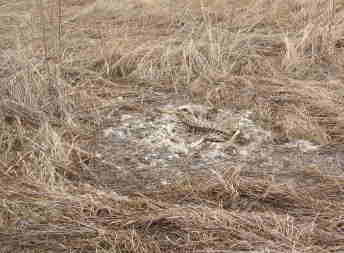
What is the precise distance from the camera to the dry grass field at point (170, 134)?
6.60 ft

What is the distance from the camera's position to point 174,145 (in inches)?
106

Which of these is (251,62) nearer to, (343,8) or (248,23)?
(248,23)

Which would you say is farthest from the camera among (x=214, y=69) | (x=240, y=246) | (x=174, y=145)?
(x=214, y=69)

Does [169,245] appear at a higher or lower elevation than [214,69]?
lower

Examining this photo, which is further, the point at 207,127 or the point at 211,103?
the point at 211,103

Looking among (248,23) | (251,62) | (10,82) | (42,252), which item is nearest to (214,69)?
(251,62)

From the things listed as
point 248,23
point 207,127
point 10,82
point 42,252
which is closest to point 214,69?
point 207,127

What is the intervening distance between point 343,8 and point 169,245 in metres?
3.07

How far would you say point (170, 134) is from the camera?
2785mm

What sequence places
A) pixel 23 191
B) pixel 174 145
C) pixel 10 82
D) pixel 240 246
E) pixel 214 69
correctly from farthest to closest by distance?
pixel 214 69 < pixel 10 82 < pixel 174 145 < pixel 23 191 < pixel 240 246

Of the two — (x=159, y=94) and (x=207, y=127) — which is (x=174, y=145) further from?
(x=159, y=94)

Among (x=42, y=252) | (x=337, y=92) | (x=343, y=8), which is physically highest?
(x=343, y=8)

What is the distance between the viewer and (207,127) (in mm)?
2805

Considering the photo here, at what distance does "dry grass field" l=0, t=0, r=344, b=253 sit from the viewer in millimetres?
2012
